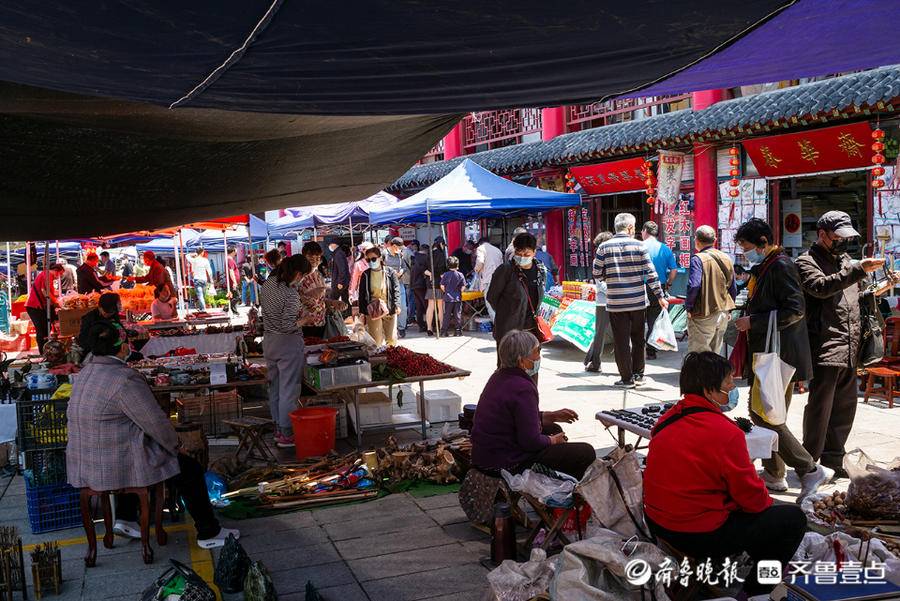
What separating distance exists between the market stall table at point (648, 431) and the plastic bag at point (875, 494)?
523mm

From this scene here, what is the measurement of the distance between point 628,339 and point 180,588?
23.5 ft

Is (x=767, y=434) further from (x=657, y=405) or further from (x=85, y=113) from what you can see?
(x=85, y=113)

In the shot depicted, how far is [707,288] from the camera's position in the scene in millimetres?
9133

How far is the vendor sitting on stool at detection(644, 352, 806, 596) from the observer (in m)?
3.92

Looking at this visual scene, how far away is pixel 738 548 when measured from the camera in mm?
4008

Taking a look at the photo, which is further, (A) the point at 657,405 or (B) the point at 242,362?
(B) the point at 242,362

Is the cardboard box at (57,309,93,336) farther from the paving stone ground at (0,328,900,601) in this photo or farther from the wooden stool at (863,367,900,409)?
the wooden stool at (863,367,900,409)

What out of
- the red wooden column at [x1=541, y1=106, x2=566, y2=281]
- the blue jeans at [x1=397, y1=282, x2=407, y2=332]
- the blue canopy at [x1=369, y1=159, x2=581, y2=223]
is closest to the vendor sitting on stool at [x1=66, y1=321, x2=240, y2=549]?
the blue canopy at [x1=369, y1=159, x2=581, y2=223]

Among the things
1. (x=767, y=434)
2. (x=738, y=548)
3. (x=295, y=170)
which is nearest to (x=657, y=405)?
(x=767, y=434)

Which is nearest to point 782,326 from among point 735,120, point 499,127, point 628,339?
point 628,339

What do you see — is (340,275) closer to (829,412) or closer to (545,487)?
(829,412)

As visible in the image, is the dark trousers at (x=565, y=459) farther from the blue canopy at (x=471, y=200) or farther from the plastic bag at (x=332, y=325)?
the blue canopy at (x=471, y=200)

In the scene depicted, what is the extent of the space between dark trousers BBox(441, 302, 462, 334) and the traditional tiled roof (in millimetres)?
3444

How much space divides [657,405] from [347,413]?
378 centimetres
